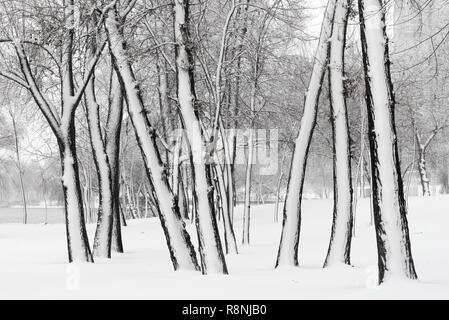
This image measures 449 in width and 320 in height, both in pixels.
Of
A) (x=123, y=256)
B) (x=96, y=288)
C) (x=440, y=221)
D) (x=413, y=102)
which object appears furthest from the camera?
(x=413, y=102)

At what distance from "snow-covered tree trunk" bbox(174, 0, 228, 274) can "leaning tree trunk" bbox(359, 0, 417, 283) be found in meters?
2.77

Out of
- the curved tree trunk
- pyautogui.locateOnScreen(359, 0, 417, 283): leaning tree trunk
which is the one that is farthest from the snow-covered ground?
the curved tree trunk

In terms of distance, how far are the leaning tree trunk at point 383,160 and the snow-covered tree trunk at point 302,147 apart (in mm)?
2871

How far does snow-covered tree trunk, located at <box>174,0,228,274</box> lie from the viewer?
30.7 feet

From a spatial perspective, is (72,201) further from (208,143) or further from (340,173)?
(340,173)

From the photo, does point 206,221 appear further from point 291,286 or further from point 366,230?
point 366,230

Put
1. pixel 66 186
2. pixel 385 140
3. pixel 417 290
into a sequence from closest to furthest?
1. pixel 417 290
2. pixel 385 140
3. pixel 66 186

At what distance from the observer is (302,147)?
1080 centimetres

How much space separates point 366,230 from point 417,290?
54.9 feet

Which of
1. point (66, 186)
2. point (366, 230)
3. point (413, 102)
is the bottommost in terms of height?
point (366, 230)

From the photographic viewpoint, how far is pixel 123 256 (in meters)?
15.4

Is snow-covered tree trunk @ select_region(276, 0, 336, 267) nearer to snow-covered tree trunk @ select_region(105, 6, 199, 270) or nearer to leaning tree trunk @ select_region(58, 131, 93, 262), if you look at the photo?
snow-covered tree trunk @ select_region(105, 6, 199, 270)

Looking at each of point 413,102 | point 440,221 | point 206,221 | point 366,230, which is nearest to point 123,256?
point 206,221
